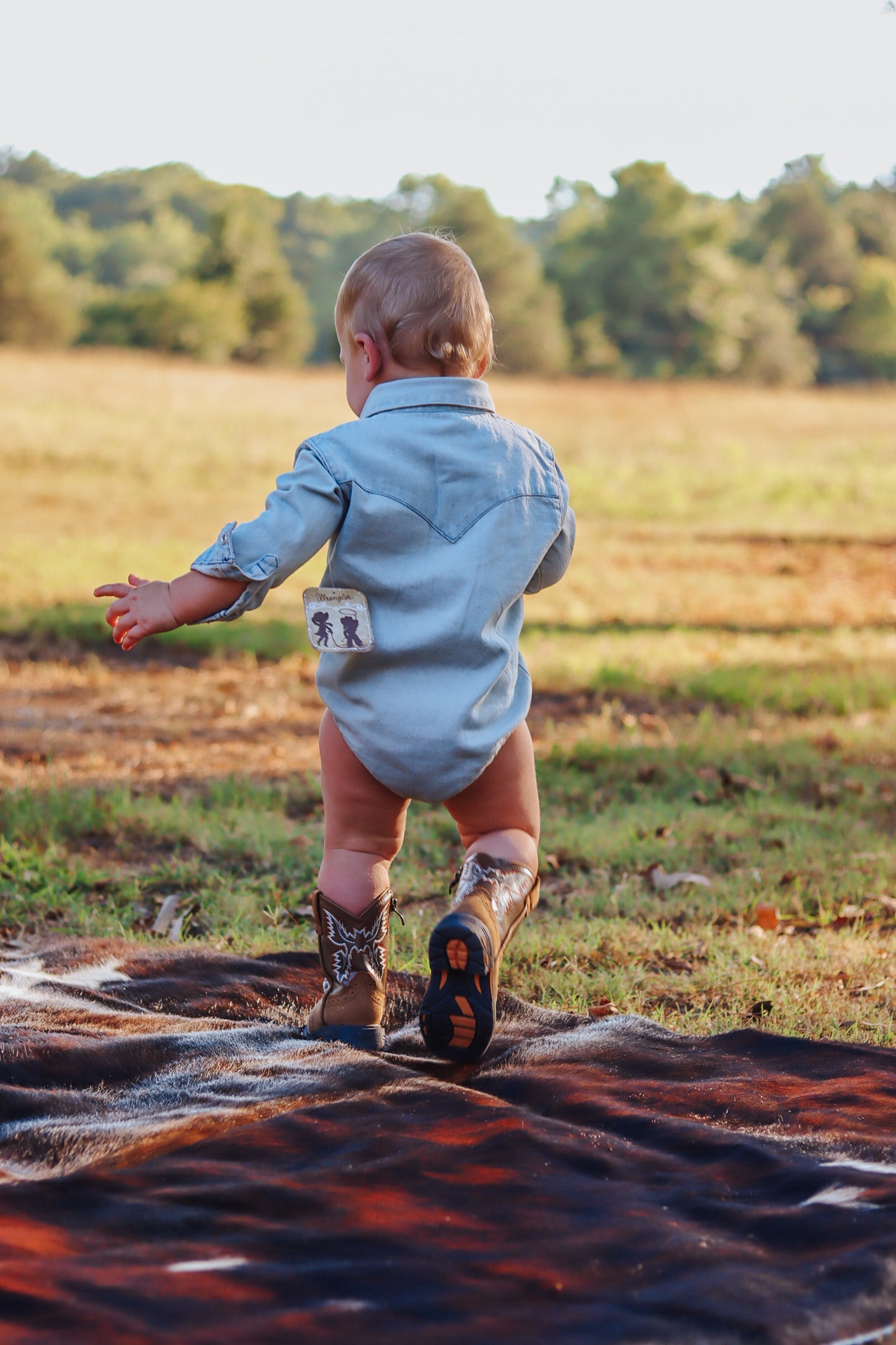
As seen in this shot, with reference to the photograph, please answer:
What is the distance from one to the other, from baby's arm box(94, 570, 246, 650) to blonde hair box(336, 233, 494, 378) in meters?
0.61

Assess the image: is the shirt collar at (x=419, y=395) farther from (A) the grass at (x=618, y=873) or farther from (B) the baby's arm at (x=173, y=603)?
(A) the grass at (x=618, y=873)

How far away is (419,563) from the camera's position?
2.36 meters

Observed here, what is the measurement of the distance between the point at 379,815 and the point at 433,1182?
0.86 metres

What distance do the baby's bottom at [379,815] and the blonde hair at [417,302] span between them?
76 centimetres

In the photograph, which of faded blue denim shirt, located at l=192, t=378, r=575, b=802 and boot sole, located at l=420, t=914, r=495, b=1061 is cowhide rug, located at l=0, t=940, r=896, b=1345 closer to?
boot sole, located at l=420, t=914, r=495, b=1061

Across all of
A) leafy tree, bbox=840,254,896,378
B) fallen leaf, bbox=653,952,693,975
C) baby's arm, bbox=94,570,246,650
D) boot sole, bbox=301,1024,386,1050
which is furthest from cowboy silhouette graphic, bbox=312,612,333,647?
leafy tree, bbox=840,254,896,378

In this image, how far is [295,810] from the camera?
15.3ft

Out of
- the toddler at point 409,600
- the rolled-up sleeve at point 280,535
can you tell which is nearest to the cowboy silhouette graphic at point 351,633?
the toddler at point 409,600

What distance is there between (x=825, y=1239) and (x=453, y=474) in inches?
57.0

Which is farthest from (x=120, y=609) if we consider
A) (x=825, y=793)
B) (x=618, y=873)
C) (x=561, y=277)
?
(x=561, y=277)

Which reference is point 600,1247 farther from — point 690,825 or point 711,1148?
point 690,825

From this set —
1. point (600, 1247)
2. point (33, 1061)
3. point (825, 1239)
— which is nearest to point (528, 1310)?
point (600, 1247)

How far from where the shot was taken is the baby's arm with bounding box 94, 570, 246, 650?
2.23 m

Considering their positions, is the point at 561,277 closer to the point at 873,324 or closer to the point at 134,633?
the point at 873,324
